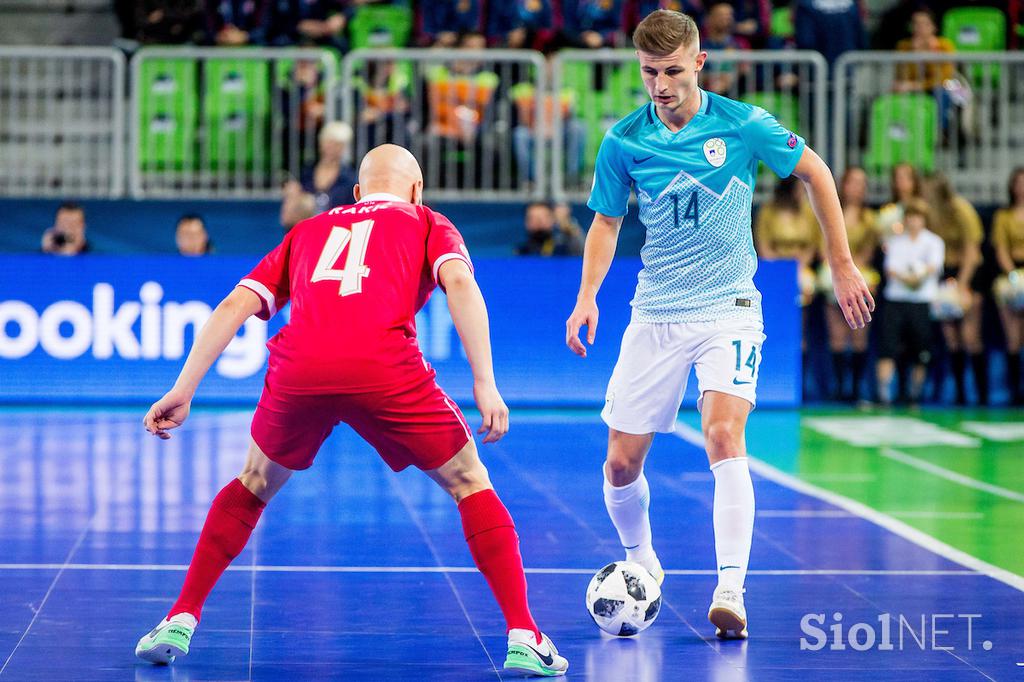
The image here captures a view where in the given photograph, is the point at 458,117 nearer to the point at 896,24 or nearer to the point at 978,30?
the point at 896,24

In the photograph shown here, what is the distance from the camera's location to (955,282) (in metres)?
16.5

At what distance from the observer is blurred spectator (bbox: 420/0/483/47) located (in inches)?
712

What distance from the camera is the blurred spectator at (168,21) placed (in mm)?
17844

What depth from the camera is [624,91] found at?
1705cm

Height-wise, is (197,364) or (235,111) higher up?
(235,111)

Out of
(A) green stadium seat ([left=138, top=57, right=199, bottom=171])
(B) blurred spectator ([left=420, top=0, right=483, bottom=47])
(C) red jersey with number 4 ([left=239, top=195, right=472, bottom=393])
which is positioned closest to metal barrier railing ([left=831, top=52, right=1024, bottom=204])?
(B) blurred spectator ([left=420, top=0, right=483, bottom=47])

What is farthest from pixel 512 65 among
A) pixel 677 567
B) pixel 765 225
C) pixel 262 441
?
pixel 262 441

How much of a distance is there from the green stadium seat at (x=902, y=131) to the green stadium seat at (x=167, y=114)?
739cm

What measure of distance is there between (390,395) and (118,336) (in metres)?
10.6

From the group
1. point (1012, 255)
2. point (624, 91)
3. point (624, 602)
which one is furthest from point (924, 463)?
point (624, 91)

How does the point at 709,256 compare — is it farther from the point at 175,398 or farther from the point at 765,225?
the point at 765,225

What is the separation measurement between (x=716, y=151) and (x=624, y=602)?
179cm

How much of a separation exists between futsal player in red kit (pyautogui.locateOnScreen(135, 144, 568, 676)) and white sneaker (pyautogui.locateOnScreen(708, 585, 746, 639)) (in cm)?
79

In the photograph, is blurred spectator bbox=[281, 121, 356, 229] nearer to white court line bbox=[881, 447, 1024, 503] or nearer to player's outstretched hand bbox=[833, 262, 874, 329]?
white court line bbox=[881, 447, 1024, 503]
